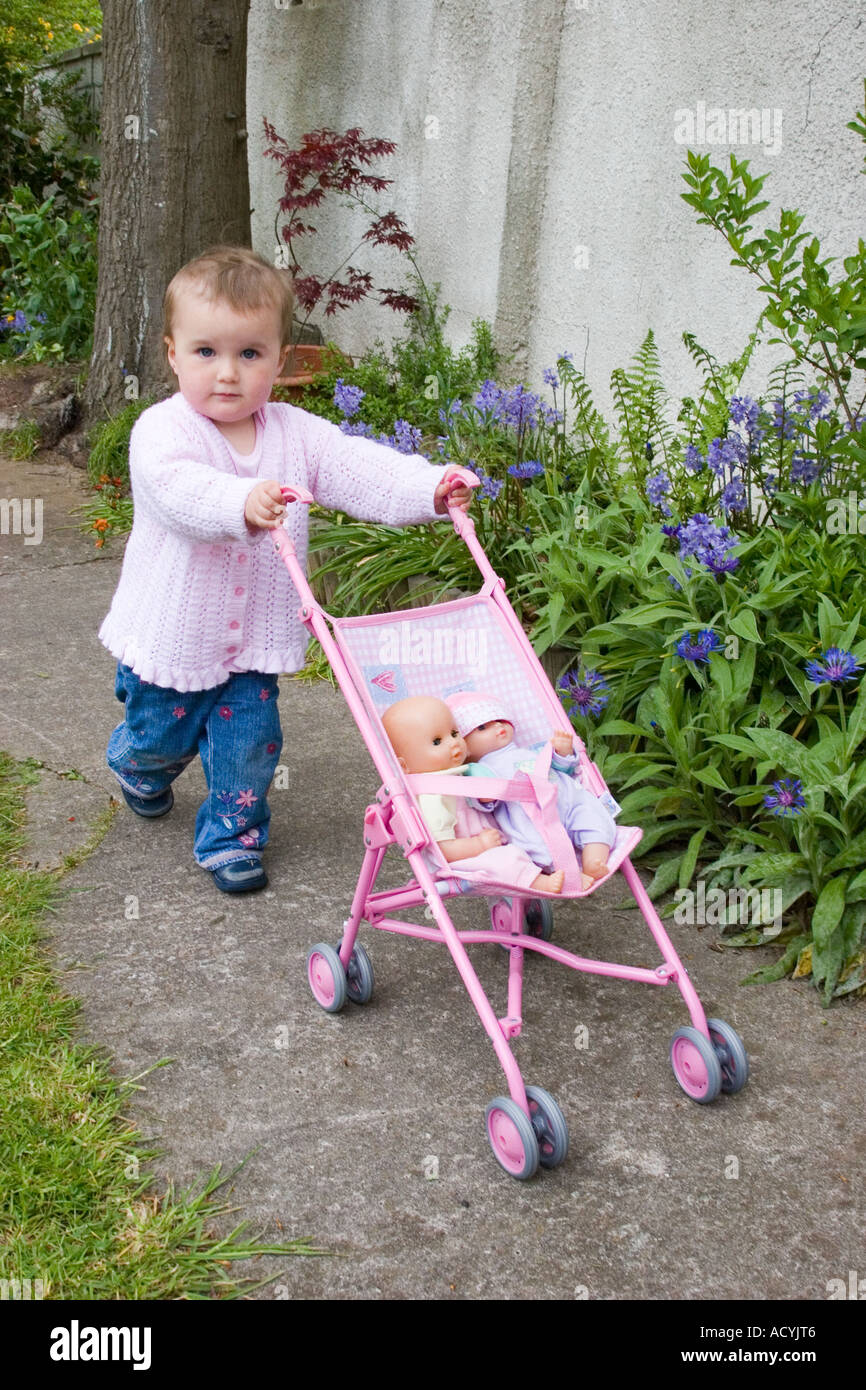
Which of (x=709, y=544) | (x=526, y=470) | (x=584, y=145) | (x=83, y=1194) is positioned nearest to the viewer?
(x=83, y=1194)

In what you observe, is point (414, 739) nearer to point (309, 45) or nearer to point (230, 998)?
point (230, 998)

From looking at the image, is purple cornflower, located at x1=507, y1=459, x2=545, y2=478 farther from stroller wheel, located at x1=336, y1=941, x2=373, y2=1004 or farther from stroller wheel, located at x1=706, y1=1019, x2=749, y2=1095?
stroller wheel, located at x1=706, y1=1019, x2=749, y2=1095

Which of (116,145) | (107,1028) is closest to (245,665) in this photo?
(107,1028)

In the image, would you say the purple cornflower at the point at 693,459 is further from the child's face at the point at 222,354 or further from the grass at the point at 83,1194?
the grass at the point at 83,1194

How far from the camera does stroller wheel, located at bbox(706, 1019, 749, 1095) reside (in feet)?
7.96

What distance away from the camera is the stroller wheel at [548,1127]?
221cm

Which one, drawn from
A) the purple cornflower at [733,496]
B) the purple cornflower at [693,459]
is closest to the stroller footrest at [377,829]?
the purple cornflower at [733,496]

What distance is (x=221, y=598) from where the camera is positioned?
3012 millimetres

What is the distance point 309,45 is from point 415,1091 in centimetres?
686

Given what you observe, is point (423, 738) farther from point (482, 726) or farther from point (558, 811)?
point (558, 811)

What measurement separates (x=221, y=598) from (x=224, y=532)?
349 millimetres

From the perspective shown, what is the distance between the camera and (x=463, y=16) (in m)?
6.02

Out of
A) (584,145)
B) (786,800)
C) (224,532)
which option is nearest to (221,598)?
(224,532)

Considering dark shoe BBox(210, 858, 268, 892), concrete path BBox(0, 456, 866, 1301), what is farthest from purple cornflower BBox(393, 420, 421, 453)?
dark shoe BBox(210, 858, 268, 892)
